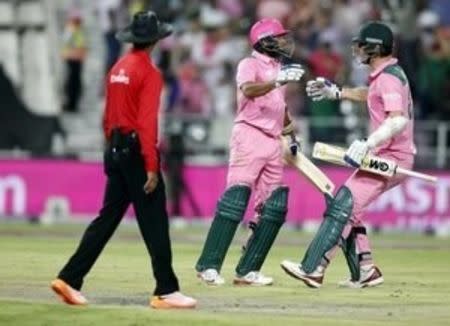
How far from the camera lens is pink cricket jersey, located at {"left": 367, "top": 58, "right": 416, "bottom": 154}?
17156 mm

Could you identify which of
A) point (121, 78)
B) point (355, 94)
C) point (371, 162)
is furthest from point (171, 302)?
point (355, 94)

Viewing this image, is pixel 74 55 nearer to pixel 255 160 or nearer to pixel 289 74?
pixel 255 160

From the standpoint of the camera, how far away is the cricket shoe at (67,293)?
15430 millimetres

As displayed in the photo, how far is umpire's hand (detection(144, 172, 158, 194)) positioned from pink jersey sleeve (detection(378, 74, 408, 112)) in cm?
286

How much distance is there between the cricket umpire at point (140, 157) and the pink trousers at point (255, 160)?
2.56 metres

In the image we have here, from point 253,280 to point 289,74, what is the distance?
208 cm

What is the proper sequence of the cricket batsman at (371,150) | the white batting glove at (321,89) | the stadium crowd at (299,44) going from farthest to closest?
the stadium crowd at (299,44), the white batting glove at (321,89), the cricket batsman at (371,150)

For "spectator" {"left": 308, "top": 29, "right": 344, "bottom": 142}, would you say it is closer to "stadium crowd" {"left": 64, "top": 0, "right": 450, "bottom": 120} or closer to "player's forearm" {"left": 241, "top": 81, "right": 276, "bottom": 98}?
"stadium crowd" {"left": 64, "top": 0, "right": 450, "bottom": 120}

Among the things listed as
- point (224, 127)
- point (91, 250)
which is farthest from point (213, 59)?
point (91, 250)

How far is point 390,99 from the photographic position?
17.1 meters

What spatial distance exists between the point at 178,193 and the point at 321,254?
16313 millimetres

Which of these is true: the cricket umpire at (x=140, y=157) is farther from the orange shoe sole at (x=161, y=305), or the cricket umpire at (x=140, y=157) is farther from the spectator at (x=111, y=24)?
the spectator at (x=111, y=24)

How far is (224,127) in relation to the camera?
33.9m

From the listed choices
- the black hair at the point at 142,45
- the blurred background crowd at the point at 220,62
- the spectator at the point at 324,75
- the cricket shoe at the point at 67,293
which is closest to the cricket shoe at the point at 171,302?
the cricket shoe at the point at 67,293
